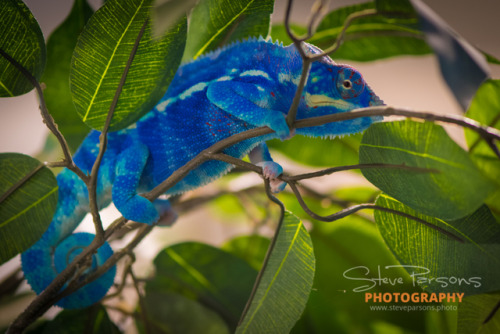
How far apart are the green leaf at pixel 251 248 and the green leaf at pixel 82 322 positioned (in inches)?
16.5

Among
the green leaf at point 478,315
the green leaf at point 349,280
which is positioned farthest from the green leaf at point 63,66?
the green leaf at point 478,315

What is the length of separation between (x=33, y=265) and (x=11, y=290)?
0.28 metres

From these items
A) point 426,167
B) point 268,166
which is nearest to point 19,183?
point 268,166

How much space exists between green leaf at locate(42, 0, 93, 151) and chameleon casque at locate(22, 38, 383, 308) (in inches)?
6.7

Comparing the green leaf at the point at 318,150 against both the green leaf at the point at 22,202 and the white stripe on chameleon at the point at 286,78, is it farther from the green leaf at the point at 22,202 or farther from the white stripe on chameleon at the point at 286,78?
the green leaf at the point at 22,202

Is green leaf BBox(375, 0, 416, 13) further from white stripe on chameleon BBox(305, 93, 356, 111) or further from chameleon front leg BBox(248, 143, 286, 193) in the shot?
chameleon front leg BBox(248, 143, 286, 193)

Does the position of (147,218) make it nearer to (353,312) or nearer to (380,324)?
(353,312)

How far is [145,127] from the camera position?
856mm

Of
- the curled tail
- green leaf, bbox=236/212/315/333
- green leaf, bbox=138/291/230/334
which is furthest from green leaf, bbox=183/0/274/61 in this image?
green leaf, bbox=138/291/230/334

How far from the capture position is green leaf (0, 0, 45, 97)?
25.0 inches

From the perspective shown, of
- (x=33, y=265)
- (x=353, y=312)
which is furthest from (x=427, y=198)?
(x=33, y=265)

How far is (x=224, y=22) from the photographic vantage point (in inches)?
33.4

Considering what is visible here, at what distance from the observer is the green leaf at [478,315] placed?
72 cm

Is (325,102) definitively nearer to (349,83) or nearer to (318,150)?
(349,83)
